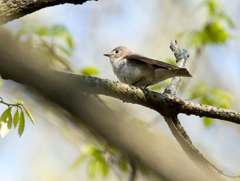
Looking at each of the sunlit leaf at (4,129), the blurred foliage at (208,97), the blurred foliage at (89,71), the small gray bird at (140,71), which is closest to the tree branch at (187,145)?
the small gray bird at (140,71)

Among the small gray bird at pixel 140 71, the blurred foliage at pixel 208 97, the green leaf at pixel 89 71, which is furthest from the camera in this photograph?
the blurred foliage at pixel 208 97

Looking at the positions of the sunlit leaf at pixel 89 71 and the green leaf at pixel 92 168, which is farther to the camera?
the sunlit leaf at pixel 89 71

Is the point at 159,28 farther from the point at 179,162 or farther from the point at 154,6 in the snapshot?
the point at 179,162

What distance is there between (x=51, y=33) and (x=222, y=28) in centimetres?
350

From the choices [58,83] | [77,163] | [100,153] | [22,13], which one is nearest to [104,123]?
[58,83]

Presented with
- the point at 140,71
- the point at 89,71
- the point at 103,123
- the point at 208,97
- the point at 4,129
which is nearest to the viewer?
the point at 103,123

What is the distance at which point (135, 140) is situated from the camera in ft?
3.08

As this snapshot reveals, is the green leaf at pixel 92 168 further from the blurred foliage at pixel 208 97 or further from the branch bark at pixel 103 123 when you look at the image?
the branch bark at pixel 103 123

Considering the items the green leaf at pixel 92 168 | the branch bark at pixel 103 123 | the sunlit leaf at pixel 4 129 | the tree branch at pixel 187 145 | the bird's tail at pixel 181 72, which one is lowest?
the branch bark at pixel 103 123

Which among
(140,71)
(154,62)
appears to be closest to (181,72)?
(154,62)

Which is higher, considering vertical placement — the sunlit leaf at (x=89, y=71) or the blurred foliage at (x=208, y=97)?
the blurred foliage at (x=208, y=97)

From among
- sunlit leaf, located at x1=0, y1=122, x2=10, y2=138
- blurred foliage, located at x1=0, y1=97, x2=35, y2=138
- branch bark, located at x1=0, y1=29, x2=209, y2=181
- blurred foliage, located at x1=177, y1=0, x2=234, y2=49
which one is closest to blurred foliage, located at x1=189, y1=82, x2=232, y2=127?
blurred foliage, located at x1=177, y1=0, x2=234, y2=49

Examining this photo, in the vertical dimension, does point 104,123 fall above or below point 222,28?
below

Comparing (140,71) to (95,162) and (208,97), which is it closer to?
(208,97)
